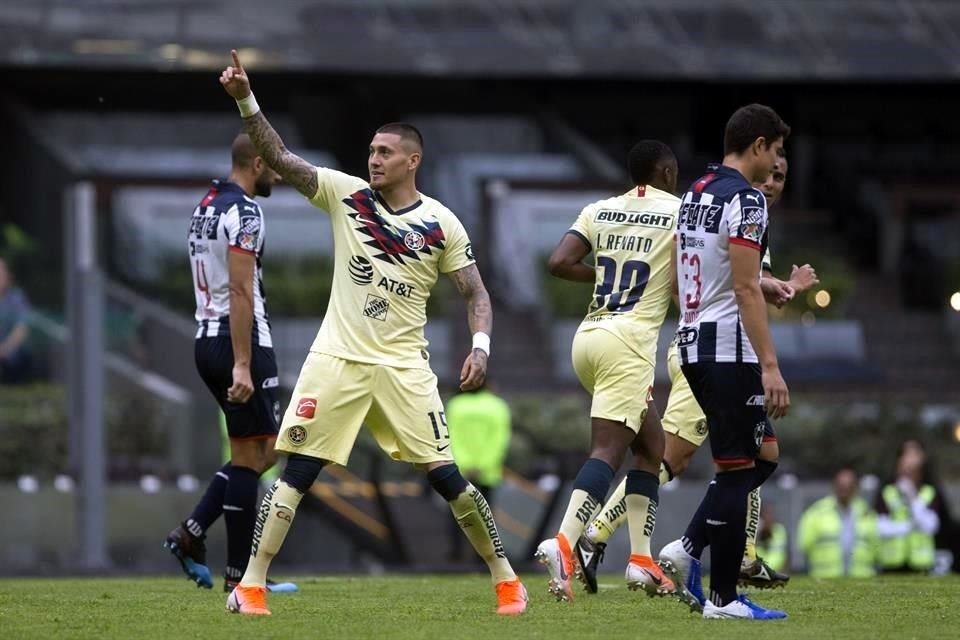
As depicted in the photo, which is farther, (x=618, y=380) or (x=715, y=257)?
(x=618, y=380)

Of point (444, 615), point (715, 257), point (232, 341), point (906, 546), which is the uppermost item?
point (715, 257)

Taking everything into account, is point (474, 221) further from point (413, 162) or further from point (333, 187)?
point (333, 187)

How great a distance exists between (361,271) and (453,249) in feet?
1.53

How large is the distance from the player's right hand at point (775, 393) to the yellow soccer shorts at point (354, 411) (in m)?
1.71

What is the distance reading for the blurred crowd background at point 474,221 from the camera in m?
19.0

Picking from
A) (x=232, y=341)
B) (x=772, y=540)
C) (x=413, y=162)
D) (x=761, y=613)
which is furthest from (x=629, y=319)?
(x=772, y=540)

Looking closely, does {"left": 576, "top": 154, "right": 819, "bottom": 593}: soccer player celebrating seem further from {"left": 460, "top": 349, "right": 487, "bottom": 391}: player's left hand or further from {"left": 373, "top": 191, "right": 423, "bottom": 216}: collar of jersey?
{"left": 373, "top": 191, "right": 423, "bottom": 216}: collar of jersey

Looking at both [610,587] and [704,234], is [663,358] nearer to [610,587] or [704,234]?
[610,587]

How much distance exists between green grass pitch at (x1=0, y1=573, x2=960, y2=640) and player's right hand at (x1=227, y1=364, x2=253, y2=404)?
108 centimetres

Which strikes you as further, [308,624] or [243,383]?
[243,383]

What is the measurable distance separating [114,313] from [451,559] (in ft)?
13.4

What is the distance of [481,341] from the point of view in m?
8.99

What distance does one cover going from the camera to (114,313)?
18.8m

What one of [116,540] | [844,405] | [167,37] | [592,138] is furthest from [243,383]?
[592,138]
